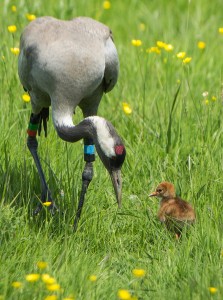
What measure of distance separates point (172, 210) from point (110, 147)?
614 millimetres

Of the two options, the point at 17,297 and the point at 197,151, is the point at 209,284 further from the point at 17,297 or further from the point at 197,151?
the point at 197,151

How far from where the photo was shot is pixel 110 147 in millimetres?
5102

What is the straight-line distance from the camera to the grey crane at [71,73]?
17.9 ft

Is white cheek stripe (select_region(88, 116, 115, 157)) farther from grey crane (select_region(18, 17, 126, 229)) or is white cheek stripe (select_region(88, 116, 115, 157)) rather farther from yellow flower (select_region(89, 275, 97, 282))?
yellow flower (select_region(89, 275, 97, 282))

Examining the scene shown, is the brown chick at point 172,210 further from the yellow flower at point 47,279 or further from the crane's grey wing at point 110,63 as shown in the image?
the yellow flower at point 47,279

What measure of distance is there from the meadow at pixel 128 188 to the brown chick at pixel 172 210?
0.08 metres

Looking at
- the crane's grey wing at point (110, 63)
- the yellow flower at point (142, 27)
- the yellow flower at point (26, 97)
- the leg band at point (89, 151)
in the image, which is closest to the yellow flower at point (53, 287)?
the leg band at point (89, 151)

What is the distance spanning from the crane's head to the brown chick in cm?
33

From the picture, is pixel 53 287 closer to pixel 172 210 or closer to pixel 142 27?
pixel 172 210

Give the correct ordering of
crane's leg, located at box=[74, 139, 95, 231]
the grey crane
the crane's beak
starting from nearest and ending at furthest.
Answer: the crane's beak
the grey crane
crane's leg, located at box=[74, 139, 95, 231]

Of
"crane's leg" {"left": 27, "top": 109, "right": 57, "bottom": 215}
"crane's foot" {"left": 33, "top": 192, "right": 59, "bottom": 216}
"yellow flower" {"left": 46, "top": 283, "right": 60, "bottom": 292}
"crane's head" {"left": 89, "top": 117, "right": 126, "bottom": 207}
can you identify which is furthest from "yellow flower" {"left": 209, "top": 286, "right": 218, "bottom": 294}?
"crane's leg" {"left": 27, "top": 109, "right": 57, "bottom": 215}

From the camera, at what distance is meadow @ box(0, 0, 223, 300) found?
452 centimetres

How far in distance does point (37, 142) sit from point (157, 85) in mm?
1704

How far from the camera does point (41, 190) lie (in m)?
5.98
